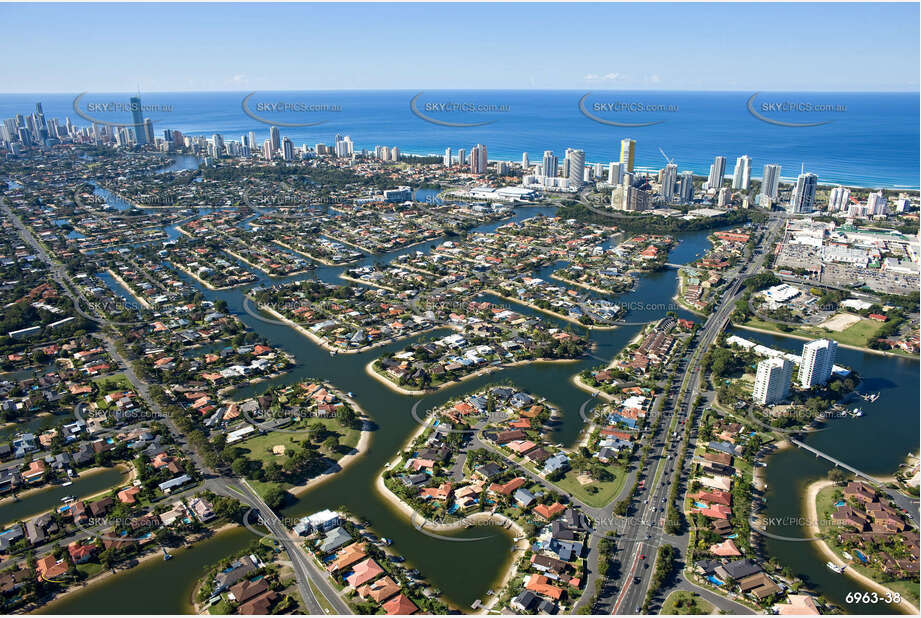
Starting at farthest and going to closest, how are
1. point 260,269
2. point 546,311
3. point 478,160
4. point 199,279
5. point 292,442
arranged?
1. point 478,160
2. point 260,269
3. point 199,279
4. point 546,311
5. point 292,442

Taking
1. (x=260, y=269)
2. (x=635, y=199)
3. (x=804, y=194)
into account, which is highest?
(x=804, y=194)

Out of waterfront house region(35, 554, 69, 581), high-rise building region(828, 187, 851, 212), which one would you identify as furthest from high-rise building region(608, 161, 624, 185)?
waterfront house region(35, 554, 69, 581)

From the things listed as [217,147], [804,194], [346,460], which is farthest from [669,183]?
[217,147]

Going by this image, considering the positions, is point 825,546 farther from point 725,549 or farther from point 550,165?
point 550,165

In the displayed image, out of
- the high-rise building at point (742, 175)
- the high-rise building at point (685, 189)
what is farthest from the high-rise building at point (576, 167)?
the high-rise building at point (742, 175)

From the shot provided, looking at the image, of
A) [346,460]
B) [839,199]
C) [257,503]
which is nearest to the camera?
[257,503]

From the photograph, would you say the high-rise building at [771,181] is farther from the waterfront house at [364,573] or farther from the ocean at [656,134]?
the waterfront house at [364,573]

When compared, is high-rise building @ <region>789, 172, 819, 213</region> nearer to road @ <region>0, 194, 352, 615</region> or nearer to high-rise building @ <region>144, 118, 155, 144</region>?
road @ <region>0, 194, 352, 615</region>
